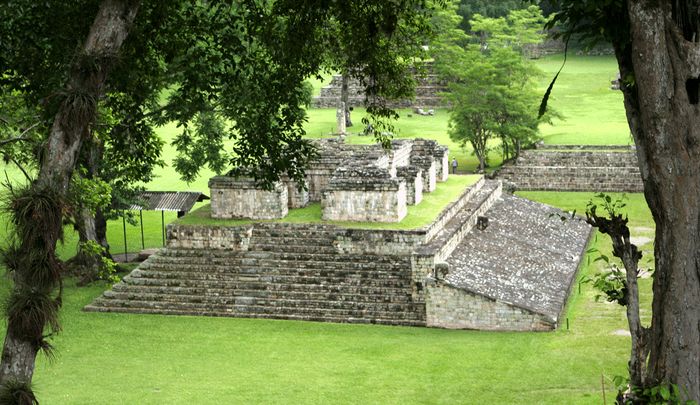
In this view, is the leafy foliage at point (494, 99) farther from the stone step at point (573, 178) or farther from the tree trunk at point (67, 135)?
the tree trunk at point (67, 135)

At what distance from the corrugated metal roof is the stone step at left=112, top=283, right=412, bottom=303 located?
12.0 ft

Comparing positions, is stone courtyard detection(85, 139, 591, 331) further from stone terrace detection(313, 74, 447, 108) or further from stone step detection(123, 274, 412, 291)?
stone terrace detection(313, 74, 447, 108)

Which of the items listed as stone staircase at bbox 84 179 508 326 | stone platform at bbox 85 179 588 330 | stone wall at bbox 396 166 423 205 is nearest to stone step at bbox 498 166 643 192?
stone wall at bbox 396 166 423 205

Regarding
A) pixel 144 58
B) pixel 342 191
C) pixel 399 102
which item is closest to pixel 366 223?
Answer: pixel 342 191

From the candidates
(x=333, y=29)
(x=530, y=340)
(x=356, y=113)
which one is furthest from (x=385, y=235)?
(x=356, y=113)

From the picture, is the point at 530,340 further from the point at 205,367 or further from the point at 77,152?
the point at 77,152

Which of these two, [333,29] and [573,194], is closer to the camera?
[333,29]

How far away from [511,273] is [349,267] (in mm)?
3605

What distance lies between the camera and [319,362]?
1889cm

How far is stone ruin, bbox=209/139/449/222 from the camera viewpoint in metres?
23.1

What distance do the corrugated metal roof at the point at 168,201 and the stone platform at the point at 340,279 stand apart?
267 cm

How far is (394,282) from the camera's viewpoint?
71.4 feet

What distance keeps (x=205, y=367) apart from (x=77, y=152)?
34.1ft

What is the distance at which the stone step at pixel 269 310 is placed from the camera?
2130 centimetres
